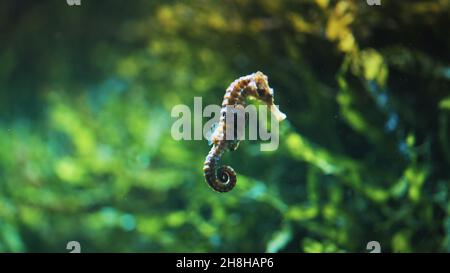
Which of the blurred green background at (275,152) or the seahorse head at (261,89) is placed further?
the blurred green background at (275,152)

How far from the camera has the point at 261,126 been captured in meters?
2.36

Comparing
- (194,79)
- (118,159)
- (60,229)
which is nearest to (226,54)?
(194,79)

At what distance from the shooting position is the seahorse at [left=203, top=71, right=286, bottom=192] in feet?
5.54

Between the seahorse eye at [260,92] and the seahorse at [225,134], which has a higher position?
the seahorse eye at [260,92]

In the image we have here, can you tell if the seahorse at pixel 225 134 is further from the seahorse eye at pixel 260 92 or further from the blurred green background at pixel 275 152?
the blurred green background at pixel 275 152

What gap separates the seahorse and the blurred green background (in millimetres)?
566

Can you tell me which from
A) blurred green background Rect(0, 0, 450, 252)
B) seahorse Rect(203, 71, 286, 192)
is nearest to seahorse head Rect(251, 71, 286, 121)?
seahorse Rect(203, 71, 286, 192)

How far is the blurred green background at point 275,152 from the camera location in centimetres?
236

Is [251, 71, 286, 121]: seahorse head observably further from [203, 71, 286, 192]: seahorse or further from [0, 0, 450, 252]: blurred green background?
[0, 0, 450, 252]: blurred green background

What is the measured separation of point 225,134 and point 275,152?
0.90 metres

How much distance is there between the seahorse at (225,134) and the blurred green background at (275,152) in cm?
57

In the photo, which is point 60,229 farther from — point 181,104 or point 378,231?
point 378,231

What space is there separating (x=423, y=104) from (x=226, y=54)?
1.15 m

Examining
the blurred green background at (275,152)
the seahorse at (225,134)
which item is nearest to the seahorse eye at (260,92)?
the seahorse at (225,134)
